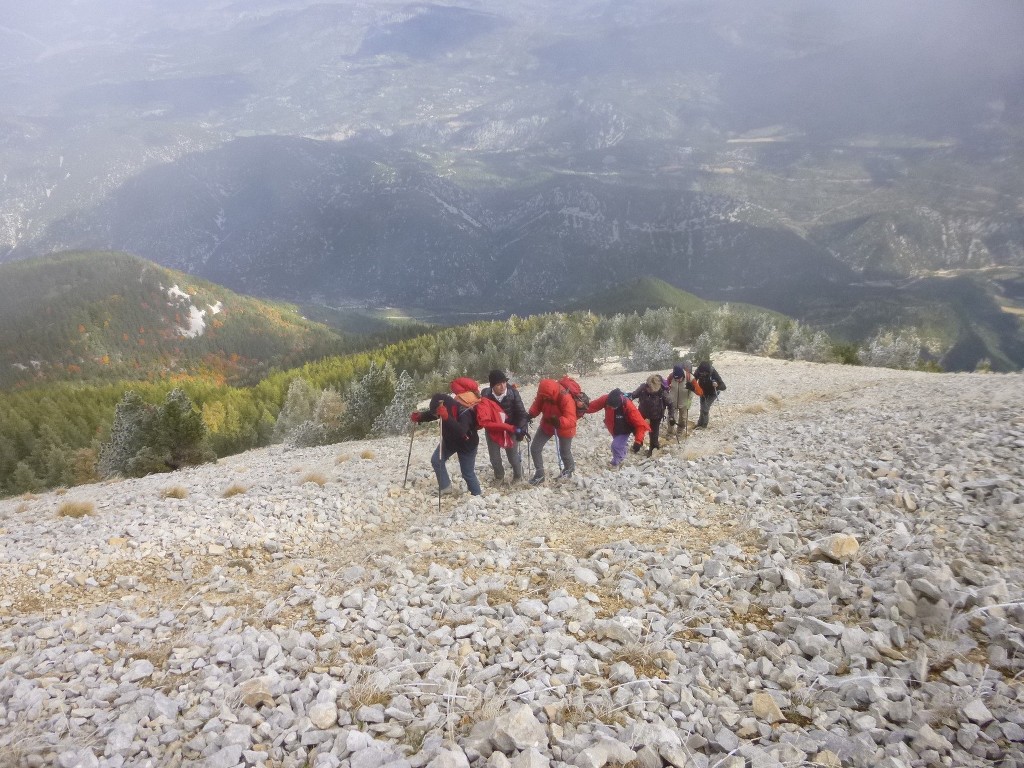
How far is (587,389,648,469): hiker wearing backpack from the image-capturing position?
15391mm

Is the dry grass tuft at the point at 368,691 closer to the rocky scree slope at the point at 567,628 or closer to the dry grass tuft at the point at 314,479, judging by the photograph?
the rocky scree slope at the point at 567,628

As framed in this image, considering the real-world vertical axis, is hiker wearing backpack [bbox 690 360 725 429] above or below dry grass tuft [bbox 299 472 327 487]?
above

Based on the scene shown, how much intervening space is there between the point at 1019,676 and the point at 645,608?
→ 12.0 feet

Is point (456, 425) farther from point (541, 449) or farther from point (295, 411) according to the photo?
point (295, 411)

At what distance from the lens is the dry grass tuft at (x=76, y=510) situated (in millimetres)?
14797

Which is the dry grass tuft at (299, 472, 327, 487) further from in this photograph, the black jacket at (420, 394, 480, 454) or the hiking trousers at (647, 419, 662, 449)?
the hiking trousers at (647, 419, 662, 449)

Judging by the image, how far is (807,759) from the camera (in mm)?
4457

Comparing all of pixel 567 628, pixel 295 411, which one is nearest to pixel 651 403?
pixel 567 628

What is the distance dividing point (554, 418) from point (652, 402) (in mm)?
3901

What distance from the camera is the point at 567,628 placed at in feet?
21.9

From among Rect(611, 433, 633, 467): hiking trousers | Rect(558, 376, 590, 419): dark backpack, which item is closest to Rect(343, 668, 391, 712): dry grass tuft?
Rect(558, 376, 590, 419): dark backpack

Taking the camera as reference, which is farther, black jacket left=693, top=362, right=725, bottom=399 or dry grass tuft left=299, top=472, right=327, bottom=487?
black jacket left=693, top=362, right=725, bottom=399

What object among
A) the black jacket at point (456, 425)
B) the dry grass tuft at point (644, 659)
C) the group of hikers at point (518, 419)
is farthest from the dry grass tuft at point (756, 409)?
the dry grass tuft at point (644, 659)

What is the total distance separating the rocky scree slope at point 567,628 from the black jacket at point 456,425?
6.34 ft
